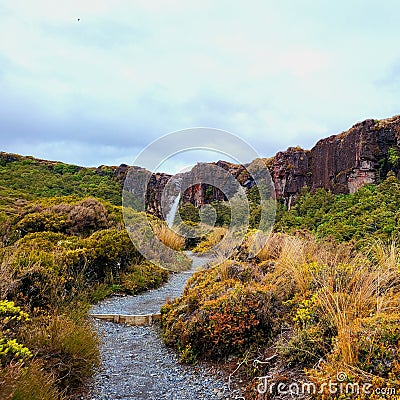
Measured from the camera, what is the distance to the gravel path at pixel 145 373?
3.34 m

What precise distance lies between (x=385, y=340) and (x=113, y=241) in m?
6.17

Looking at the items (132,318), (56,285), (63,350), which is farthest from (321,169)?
(63,350)

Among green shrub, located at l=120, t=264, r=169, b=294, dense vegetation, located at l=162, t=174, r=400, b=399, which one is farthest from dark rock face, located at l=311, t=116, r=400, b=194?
green shrub, located at l=120, t=264, r=169, b=294

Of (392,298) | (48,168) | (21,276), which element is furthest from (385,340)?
(48,168)

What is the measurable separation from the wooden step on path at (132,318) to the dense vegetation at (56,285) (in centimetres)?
37

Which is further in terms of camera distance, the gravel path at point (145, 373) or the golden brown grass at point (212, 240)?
the golden brown grass at point (212, 240)

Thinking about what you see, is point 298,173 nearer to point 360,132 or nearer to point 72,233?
point 360,132

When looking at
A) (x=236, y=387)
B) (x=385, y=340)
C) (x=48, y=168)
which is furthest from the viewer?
(x=48, y=168)

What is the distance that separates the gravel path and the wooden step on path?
0.11 metres

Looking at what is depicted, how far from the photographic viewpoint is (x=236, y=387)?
11.1 feet

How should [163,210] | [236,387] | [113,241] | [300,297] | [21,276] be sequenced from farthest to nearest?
[163,210], [113,241], [21,276], [300,297], [236,387]

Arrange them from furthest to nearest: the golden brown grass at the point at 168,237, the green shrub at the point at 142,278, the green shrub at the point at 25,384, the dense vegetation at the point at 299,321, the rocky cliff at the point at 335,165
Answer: the rocky cliff at the point at 335,165 → the golden brown grass at the point at 168,237 → the green shrub at the point at 142,278 → the dense vegetation at the point at 299,321 → the green shrub at the point at 25,384

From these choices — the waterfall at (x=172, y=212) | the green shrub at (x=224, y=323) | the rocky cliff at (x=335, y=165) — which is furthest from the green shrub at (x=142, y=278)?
the waterfall at (x=172, y=212)

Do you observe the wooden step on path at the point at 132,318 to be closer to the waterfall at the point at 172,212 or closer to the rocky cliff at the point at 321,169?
the rocky cliff at the point at 321,169
